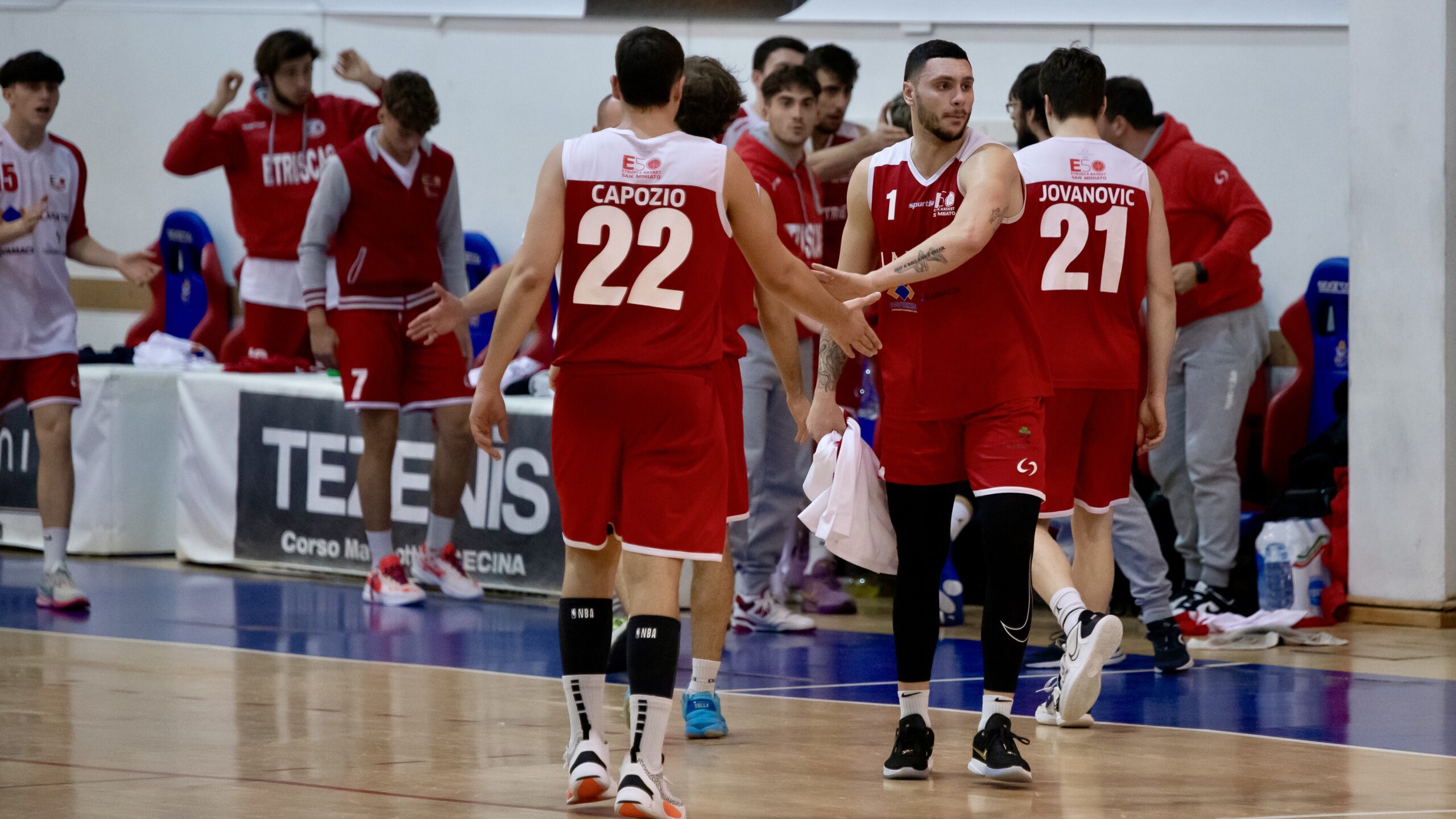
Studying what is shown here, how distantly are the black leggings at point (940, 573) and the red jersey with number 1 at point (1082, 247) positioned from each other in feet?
3.16

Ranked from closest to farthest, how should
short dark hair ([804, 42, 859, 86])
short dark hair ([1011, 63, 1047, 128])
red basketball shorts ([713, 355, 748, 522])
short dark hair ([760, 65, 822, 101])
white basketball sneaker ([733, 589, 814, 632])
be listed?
red basketball shorts ([713, 355, 748, 522]), short dark hair ([1011, 63, 1047, 128]), short dark hair ([760, 65, 822, 101]), white basketball sneaker ([733, 589, 814, 632]), short dark hair ([804, 42, 859, 86])

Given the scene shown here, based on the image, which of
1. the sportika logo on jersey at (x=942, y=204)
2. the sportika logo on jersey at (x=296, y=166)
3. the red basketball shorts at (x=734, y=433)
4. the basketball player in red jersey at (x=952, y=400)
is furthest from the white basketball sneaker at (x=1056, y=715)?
the sportika logo on jersey at (x=296, y=166)

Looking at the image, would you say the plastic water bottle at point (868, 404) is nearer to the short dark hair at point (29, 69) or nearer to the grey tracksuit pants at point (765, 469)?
the grey tracksuit pants at point (765, 469)

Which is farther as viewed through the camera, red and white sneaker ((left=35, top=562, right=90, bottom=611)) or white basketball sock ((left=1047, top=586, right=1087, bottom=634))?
red and white sneaker ((left=35, top=562, right=90, bottom=611))

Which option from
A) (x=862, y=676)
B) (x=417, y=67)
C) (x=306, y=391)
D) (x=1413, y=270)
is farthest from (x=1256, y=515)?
(x=417, y=67)

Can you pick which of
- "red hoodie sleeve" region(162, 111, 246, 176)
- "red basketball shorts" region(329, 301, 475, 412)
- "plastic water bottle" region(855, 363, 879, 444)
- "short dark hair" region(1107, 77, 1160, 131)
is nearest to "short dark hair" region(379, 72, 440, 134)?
"red basketball shorts" region(329, 301, 475, 412)

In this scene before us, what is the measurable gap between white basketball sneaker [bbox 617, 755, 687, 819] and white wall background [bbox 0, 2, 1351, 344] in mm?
5402

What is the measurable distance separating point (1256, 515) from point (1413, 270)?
1284mm

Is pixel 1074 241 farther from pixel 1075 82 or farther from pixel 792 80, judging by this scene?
pixel 792 80

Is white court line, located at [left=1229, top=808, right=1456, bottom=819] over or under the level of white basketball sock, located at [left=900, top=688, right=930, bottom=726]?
under

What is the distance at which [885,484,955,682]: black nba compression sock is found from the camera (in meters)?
4.98

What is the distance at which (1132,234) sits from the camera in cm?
591

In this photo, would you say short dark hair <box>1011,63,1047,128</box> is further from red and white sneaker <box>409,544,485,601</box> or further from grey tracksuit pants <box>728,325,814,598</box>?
red and white sneaker <box>409,544,485,601</box>

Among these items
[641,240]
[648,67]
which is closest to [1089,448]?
[641,240]
